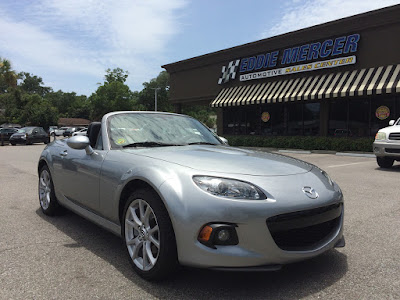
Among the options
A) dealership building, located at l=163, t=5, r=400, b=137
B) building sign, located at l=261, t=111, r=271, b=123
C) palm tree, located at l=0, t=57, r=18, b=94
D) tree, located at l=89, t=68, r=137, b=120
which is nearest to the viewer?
dealership building, located at l=163, t=5, r=400, b=137

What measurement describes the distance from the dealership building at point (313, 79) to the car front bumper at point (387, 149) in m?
6.03

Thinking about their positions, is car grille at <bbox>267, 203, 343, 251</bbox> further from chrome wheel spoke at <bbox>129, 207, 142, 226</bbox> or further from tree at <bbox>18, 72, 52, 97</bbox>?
tree at <bbox>18, 72, 52, 97</bbox>

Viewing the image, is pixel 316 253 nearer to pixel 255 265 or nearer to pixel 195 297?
pixel 255 265

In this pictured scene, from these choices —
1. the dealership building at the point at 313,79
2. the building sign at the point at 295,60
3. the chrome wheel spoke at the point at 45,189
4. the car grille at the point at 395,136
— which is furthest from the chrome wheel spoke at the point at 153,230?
the building sign at the point at 295,60

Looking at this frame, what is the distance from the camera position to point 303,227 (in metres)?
2.52

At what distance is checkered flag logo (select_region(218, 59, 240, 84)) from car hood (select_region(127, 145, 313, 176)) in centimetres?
1994

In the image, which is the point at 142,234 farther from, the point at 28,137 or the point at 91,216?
the point at 28,137

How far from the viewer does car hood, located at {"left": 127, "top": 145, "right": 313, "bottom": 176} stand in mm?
2701

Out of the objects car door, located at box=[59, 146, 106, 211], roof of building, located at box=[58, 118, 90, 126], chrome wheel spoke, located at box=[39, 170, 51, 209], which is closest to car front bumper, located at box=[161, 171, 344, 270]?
car door, located at box=[59, 146, 106, 211]

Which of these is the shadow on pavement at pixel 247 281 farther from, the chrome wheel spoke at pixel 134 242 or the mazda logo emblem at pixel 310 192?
the mazda logo emblem at pixel 310 192

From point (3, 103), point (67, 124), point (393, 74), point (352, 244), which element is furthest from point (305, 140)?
point (67, 124)

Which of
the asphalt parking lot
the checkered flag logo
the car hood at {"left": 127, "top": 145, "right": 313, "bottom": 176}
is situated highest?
the checkered flag logo

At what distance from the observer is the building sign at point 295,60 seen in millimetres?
17266

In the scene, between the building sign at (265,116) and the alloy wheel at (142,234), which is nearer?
the alloy wheel at (142,234)
